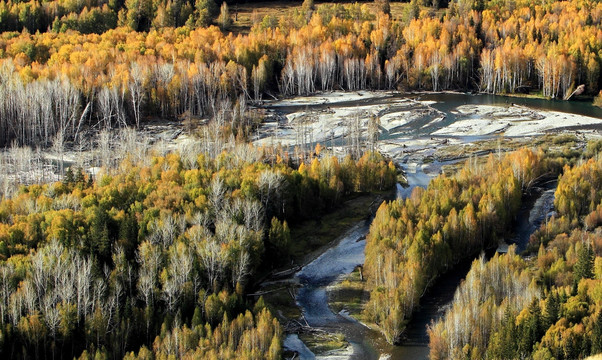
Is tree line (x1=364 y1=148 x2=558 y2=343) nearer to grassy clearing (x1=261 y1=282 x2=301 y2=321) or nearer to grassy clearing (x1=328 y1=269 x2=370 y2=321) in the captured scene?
grassy clearing (x1=328 y1=269 x2=370 y2=321)

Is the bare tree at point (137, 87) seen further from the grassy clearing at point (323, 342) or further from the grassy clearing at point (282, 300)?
the grassy clearing at point (323, 342)

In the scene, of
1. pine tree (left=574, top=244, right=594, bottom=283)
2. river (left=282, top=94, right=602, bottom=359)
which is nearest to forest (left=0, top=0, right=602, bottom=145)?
river (left=282, top=94, right=602, bottom=359)

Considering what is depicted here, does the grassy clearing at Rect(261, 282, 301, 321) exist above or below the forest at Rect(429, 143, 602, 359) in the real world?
below

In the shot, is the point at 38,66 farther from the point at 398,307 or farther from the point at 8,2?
the point at 398,307

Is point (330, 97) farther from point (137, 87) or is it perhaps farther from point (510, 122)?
point (137, 87)

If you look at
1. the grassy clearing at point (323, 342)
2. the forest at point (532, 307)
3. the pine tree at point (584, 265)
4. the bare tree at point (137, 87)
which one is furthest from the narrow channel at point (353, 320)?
the bare tree at point (137, 87)

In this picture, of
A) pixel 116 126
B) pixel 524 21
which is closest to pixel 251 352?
pixel 116 126
